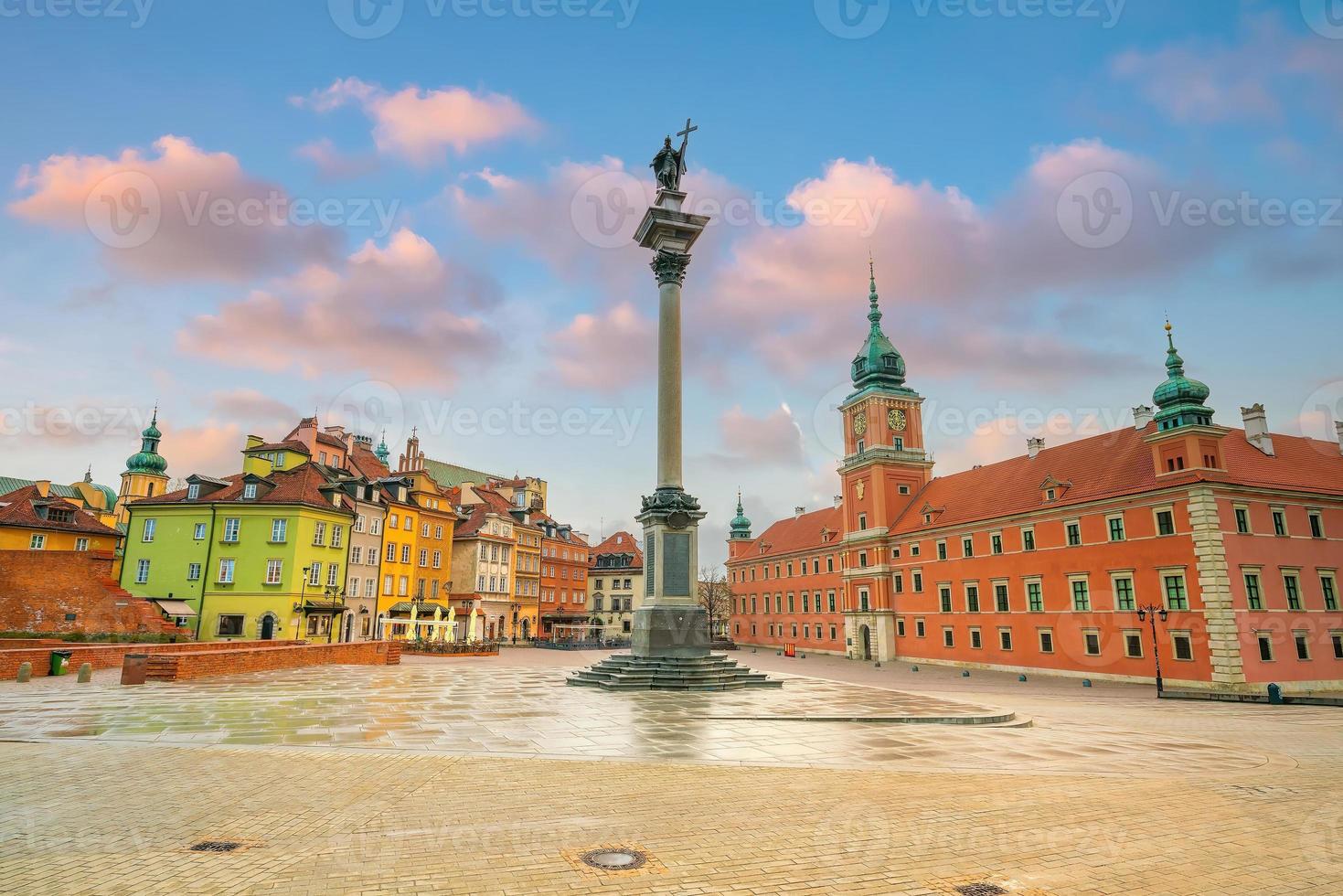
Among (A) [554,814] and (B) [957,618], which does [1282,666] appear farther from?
(A) [554,814]

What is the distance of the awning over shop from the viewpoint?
46.7 meters

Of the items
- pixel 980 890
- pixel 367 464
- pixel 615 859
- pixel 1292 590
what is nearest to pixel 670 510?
pixel 615 859

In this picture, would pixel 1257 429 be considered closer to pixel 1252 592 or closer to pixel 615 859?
pixel 1252 592

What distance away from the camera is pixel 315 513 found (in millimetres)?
51000

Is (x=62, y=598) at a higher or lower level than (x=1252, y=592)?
lower

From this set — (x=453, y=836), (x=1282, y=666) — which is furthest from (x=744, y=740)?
(x=1282, y=666)

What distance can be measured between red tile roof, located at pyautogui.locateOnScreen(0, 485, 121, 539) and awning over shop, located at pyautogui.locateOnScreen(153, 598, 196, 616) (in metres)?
10.8

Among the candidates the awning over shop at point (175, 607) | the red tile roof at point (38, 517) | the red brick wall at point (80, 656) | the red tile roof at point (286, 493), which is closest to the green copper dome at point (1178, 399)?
the red brick wall at point (80, 656)

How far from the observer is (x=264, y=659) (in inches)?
1141

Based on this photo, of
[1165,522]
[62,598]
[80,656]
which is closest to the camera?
[80,656]

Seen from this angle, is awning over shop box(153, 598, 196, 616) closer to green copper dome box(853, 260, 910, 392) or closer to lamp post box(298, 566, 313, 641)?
lamp post box(298, 566, 313, 641)

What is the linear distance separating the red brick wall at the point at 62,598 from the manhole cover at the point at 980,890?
45.3 metres

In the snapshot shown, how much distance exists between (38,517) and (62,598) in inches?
697

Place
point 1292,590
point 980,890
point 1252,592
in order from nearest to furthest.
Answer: point 980,890
point 1252,592
point 1292,590
